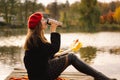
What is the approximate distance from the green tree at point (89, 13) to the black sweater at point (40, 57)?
62.4m

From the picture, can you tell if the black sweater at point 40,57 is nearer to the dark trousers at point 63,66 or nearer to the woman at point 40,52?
the woman at point 40,52

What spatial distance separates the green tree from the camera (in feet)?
227

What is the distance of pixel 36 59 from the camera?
6.06 m

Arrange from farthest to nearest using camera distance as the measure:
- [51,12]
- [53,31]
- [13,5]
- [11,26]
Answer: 1. [51,12]
2. [13,5]
3. [11,26]
4. [53,31]

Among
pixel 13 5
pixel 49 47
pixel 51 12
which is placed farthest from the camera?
pixel 51 12

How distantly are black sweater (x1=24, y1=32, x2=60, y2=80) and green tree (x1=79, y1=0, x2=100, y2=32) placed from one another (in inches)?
2458

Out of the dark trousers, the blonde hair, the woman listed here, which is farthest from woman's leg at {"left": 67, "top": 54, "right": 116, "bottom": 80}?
the blonde hair

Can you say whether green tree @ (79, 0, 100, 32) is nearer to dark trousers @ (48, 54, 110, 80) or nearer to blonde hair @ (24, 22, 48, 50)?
dark trousers @ (48, 54, 110, 80)

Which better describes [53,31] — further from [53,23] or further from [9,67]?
[9,67]

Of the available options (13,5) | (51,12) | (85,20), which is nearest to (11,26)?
(13,5)

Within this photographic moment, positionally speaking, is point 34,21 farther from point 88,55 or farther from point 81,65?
point 88,55

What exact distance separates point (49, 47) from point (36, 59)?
10.9 inches

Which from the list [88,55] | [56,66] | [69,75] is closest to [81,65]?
[56,66]

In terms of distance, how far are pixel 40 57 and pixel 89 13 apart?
63920mm
